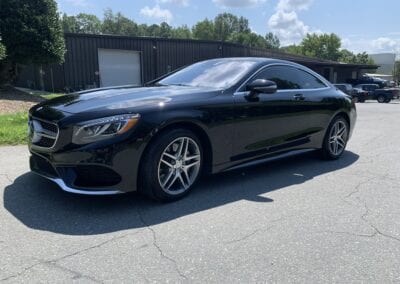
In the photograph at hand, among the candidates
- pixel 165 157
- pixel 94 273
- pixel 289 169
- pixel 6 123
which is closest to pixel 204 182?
pixel 165 157

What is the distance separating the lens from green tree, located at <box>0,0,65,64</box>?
13.0 metres

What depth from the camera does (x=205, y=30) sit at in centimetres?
11956

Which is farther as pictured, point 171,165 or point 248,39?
point 248,39

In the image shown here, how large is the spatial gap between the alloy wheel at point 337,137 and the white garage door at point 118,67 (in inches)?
764

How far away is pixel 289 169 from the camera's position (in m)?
5.64

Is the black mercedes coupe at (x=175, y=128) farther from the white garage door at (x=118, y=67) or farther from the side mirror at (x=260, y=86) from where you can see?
the white garage door at (x=118, y=67)

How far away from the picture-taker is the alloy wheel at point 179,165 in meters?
4.03

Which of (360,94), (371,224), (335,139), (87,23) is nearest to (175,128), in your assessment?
(371,224)

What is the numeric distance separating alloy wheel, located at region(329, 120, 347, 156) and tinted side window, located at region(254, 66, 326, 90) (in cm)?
72

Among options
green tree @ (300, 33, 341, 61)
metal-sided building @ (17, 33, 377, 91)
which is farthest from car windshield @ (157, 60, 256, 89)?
green tree @ (300, 33, 341, 61)

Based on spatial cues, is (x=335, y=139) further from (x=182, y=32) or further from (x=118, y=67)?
(x=182, y=32)

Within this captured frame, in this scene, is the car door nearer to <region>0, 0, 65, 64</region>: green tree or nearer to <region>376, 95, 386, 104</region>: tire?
<region>0, 0, 65, 64</region>: green tree

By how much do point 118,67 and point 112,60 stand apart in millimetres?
592

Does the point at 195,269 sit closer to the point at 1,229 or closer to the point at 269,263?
the point at 269,263
